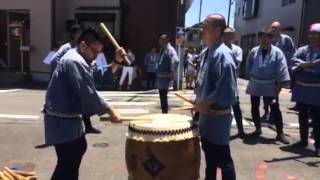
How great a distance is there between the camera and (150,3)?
52.5ft

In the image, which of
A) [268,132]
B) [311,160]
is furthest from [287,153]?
[268,132]

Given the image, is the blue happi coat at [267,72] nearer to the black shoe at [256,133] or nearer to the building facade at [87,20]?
the black shoe at [256,133]

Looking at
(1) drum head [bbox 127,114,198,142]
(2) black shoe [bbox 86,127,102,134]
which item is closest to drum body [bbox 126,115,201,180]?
(1) drum head [bbox 127,114,198,142]

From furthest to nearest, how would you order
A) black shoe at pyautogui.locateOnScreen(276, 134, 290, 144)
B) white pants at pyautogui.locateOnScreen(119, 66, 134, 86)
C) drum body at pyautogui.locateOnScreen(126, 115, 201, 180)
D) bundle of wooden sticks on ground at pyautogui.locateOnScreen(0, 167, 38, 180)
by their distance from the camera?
1. white pants at pyautogui.locateOnScreen(119, 66, 134, 86)
2. black shoe at pyautogui.locateOnScreen(276, 134, 290, 144)
3. bundle of wooden sticks on ground at pyautogui.locateOnScreen(0, 167, 38, 180)
4. drum body at pyautogui.locateOnScreen(126, 115, 201, 180)

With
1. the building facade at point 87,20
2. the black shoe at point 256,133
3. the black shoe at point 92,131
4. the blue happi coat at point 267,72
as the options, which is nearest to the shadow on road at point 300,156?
the black shoe at point 256,133

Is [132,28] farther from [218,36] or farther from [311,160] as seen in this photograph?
[218,36]

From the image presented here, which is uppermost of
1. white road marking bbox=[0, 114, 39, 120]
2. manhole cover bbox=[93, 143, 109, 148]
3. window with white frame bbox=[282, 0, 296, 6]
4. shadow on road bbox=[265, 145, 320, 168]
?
window with white frame bbox=[282, 0, 296, 6]

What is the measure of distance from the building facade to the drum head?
12240mm

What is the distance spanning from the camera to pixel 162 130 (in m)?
3.58

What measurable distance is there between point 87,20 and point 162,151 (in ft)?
43.6

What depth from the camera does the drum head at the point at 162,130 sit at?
3580mm

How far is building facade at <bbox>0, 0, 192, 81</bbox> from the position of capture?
52.5 feet

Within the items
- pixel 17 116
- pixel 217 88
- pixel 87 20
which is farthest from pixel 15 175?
pixel 87 20

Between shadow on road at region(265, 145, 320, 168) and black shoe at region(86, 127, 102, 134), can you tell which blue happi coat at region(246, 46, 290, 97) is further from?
black shoe at region(86, 127, 102, 134)
